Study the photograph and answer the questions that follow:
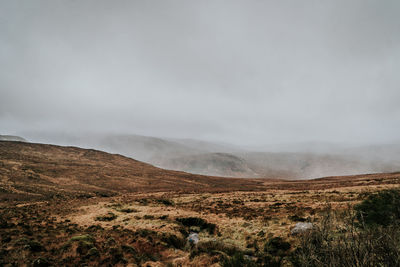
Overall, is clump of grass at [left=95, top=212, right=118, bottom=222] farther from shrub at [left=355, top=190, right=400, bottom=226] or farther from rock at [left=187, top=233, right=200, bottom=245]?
shrub at [left=355, top=190, right=400, bottom=226]

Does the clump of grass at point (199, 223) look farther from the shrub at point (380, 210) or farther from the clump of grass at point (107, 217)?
the shrub at point (380, 210)

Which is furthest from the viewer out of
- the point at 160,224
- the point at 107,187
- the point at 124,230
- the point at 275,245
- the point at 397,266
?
the point at 107,187

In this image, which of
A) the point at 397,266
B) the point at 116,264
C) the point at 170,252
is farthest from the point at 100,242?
the point at 397,266

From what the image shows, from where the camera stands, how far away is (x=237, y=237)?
657 inches

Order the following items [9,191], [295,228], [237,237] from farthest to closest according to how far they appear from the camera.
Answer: [9,191]
[237,237]
[295,228]

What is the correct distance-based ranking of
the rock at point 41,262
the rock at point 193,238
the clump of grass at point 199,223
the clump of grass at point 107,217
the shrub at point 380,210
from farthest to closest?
the clump of grass at point 107,217 < the clump of grass at point 199,223 < the rock at point 193,238 < the shrub at point 380,210 < the rock at point 41,262

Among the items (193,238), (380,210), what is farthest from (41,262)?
(380,210)

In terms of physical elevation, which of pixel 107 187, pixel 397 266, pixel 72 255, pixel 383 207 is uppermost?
pixel 397 266

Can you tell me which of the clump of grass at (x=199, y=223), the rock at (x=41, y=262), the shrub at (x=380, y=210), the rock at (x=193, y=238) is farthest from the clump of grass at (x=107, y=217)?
the shrub at (x=380, y=210)

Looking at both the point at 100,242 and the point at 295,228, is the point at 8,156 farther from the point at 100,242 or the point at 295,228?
the point at 295,228

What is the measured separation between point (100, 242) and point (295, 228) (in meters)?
14.4

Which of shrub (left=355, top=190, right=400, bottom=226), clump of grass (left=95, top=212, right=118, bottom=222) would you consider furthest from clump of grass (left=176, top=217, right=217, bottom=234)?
shrub (left=355, top=190, right=400, bottom=226)

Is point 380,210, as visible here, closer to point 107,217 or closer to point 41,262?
point 41,262

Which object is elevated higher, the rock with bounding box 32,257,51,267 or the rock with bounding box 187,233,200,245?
the rock with bounding box 32,257,51,267
